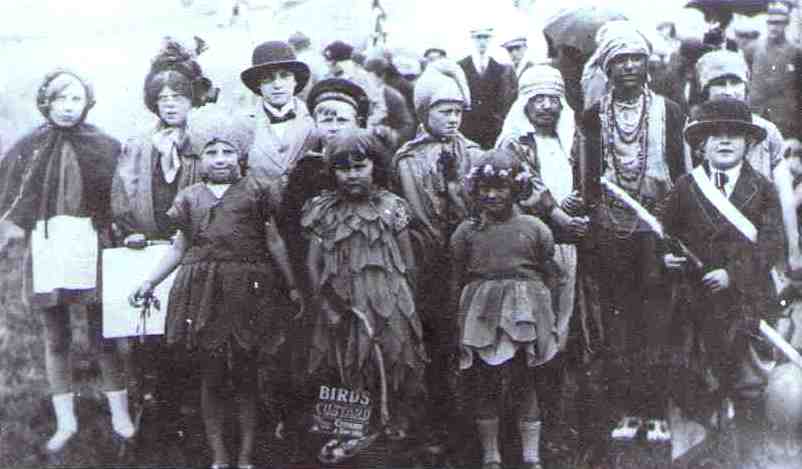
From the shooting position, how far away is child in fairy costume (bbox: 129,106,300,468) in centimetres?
508

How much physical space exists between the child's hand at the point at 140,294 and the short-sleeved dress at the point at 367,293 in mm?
829

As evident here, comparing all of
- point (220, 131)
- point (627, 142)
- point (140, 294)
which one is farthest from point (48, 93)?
point (627, 142)

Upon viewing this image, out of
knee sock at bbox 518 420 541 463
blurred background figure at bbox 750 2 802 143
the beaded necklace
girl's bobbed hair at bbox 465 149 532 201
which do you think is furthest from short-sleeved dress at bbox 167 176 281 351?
blurred background figure at bbox 750 2 802 143

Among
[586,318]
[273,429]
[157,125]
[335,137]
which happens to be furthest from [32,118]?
[586,318]

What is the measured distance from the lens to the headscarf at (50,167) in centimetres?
554

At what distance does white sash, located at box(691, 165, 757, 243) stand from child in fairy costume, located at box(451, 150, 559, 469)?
2.90ft

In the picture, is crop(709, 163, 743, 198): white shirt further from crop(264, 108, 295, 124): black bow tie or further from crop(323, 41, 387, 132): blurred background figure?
crop(264, 108, 295, 124): black bow tie

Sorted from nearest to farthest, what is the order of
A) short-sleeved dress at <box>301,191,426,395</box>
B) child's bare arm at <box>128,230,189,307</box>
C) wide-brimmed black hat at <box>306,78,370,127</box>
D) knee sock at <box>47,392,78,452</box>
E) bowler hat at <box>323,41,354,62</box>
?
1. short-sleeved dress at <box>301,191,426,395</box>
2. child's bare arm at <box>128,230,189,307</box>
3. wide-brimmed black hat at <box>306,78,370,127</box>
4. knee sock at <box>47,392,78,452</box>
5. bowler hat at <box>323,41,354,62</box>

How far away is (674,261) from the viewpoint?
541 centimetres

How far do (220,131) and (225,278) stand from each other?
27.4 inches

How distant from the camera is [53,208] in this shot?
18.2ft

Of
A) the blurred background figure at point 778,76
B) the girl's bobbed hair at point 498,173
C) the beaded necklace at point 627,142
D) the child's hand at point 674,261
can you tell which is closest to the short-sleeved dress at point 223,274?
the girl's bobbed hair at point 498,173

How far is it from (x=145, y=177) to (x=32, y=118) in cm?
68

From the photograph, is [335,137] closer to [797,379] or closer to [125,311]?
[125,311]
